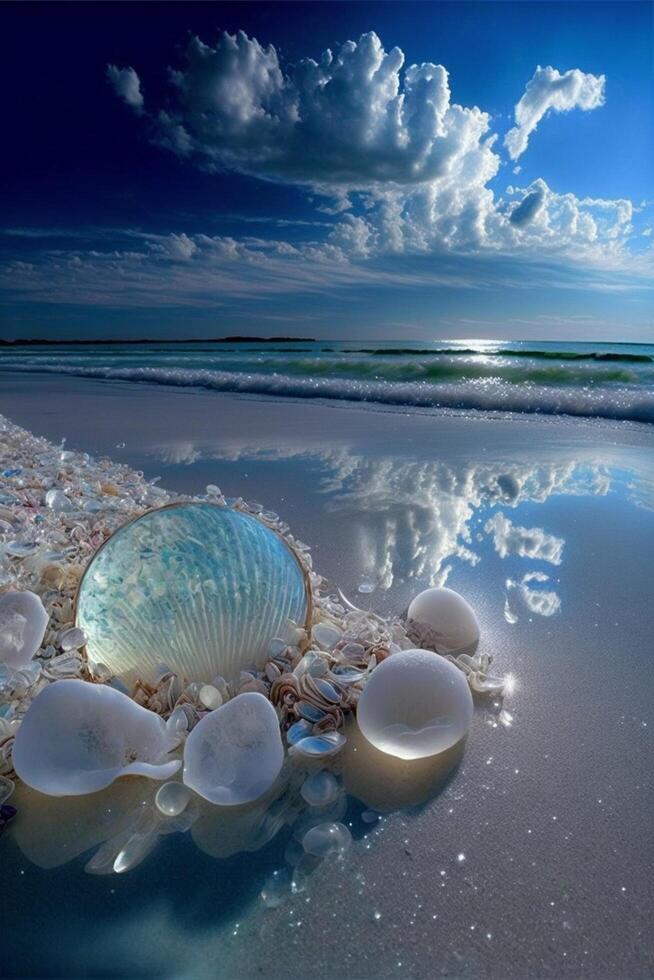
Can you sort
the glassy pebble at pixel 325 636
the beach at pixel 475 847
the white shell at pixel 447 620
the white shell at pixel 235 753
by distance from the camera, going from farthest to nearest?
1. the white shell at pixel 447 620
2. the glassy pebble at pixel 325 636
3. the white shell at pixel 235 753
4. the beach at pixel 475 847

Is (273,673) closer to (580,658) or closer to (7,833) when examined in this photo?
(7,833)

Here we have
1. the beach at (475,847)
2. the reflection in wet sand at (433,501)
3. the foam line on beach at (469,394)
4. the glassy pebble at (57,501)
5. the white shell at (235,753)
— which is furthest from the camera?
the foam line on beach at (469,394)

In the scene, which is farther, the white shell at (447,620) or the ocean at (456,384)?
the ocean at (456,384)

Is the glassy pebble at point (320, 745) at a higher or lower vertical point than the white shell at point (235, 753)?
lower

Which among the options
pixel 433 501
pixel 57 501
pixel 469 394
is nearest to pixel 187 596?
pixel 57 501

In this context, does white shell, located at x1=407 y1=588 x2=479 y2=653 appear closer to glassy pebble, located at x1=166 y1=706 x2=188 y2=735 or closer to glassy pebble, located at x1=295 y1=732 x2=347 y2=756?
glassy pebble, located at x1=295 y1=732 x2=347 y2=756

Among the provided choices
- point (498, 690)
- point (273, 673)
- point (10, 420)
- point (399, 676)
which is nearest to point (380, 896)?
point (399, 676)

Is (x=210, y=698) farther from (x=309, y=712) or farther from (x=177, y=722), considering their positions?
(x=309, y=712)

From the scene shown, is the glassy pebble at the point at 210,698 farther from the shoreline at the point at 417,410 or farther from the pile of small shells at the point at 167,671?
the shoreline at the point at 417,410

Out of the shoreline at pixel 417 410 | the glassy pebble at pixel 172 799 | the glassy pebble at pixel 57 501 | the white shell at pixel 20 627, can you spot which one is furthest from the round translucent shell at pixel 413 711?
the shoreline at pixel 417 410
